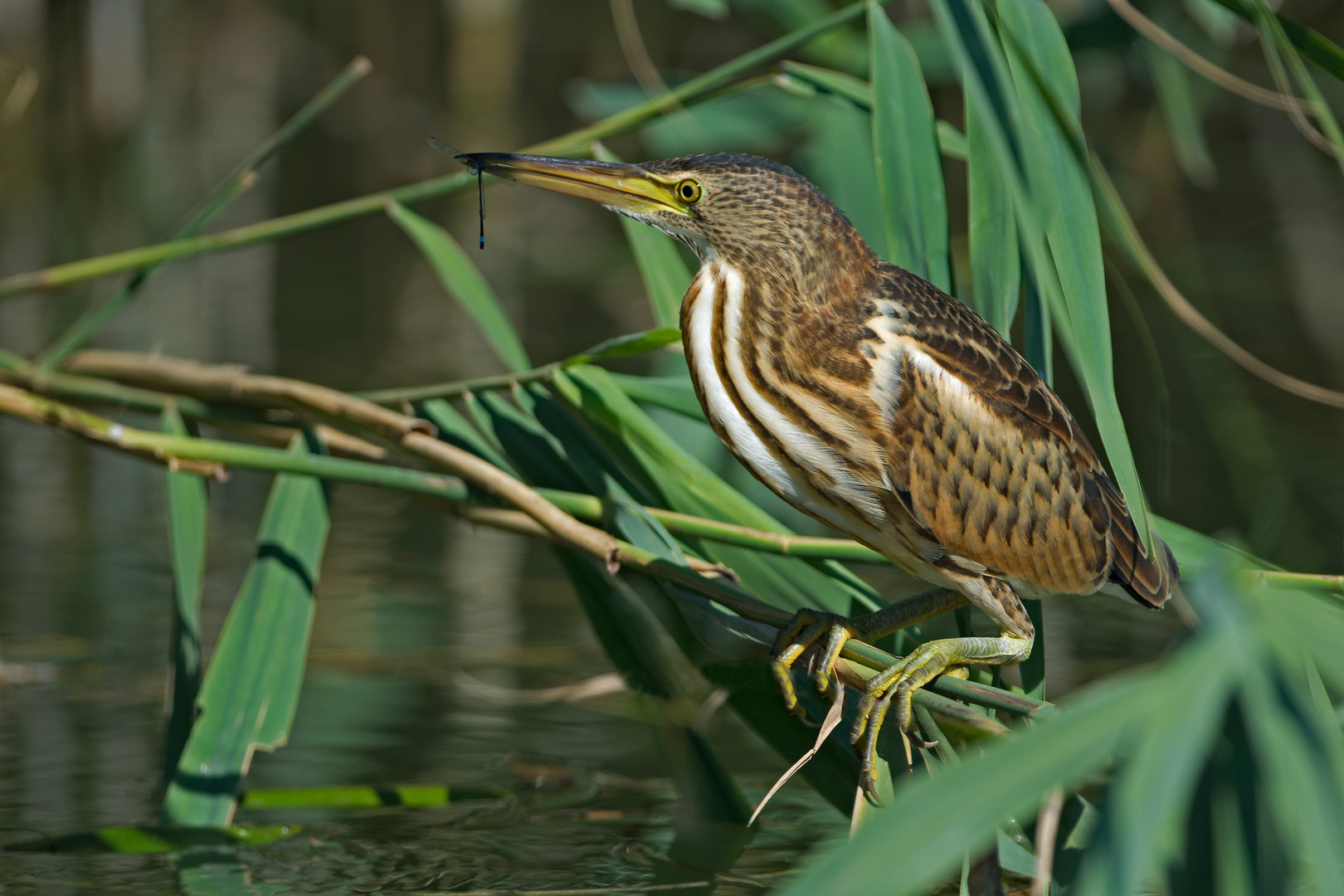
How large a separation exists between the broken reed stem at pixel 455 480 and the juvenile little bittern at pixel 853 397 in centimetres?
12

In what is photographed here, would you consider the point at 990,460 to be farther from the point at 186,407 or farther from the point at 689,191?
the point at 186,407

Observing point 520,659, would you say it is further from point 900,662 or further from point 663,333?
point 900,662

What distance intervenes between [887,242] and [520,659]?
1.65 m

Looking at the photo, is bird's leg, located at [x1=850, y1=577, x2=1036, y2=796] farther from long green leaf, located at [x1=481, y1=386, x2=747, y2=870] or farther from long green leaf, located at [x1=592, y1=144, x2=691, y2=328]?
long green leaf, located at [x1=592, y1=144, x2=691, y2=328]

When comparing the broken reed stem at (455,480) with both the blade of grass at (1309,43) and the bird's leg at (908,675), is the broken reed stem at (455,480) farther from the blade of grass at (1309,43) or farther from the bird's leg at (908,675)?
the blade of grass at (1309,43)

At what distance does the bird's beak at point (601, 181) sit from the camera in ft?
7.46

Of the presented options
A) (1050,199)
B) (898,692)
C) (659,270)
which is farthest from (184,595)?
(1050,199)

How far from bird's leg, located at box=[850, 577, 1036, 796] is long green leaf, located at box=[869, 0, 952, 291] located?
70 cm

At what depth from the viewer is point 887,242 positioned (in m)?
2.67

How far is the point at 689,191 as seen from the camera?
7.42ft

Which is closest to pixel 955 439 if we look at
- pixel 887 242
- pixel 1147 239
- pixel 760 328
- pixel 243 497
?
pixel 760 328

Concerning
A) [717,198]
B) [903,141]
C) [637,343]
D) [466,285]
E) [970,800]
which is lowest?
[970,800]

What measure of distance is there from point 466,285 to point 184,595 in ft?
2.62

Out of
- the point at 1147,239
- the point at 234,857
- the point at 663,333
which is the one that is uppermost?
the point at 1147,239
